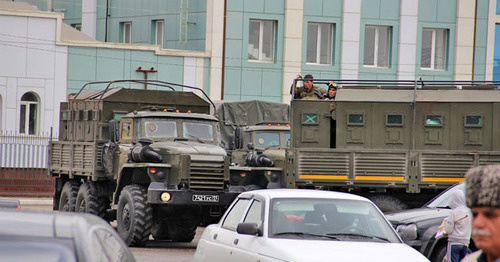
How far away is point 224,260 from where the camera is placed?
444 inches

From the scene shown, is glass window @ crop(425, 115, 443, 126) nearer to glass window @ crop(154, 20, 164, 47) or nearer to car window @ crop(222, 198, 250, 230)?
car window @ crop(222, 198, 250, 230)

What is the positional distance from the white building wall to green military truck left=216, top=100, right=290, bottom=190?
955 centimetres

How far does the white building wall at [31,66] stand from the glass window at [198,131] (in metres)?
16.8

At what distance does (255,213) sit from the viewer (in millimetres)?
11359

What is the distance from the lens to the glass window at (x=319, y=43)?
39.4m

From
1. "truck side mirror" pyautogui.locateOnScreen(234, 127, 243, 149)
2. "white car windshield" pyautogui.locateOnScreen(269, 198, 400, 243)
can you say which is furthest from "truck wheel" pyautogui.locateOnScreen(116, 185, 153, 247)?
"white car windshield" pyautogui.locateOnScreen(269, 198, 400, 243)

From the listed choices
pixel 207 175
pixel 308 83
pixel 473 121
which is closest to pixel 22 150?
pixel 308 83

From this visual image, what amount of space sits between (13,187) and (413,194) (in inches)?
788

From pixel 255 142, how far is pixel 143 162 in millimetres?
5366

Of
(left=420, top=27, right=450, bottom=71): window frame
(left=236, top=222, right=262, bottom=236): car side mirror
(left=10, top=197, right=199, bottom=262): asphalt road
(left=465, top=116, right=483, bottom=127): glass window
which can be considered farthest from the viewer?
(left=420, top=27, right=450, bottom=71): window frame

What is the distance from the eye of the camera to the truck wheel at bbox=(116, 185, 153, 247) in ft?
61.1

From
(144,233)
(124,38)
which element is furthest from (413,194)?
(124,38)

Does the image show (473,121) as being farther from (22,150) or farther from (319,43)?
(22,150)

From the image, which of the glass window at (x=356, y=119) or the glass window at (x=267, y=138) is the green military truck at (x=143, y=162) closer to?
the glass window at (x=267, y=138)
